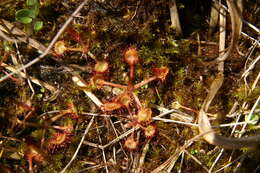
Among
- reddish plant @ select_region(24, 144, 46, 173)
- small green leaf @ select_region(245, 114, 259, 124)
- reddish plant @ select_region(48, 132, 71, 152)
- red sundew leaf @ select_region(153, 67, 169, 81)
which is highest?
red sundew leaf @ select_region(153, 67, 169, 81)

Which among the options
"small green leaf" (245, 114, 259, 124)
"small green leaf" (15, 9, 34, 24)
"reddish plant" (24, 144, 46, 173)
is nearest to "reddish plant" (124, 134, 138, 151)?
"reddish plant" (24, 144, 46, 173)

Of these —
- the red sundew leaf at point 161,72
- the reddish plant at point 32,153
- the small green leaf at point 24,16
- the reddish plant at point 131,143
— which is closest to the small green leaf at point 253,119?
the red sundew leaf at point 161,72

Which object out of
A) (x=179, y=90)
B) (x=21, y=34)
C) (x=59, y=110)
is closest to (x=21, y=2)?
(x=21, y=34)

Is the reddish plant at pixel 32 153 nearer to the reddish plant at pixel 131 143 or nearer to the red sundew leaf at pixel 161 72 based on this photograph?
the reddish plant at pixel 131 143

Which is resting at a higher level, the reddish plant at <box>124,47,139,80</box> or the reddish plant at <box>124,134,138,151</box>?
the reddish plant at <box>124,47,139,80</box>

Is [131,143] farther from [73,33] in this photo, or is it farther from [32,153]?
[73,33]

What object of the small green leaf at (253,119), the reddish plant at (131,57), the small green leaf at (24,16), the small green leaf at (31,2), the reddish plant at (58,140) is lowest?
the reddish plant at (58,140)

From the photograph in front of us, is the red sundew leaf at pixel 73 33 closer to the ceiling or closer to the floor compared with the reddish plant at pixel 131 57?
closer to the ceiling

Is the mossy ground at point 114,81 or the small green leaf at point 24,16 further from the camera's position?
the mossy ground at point 114,81

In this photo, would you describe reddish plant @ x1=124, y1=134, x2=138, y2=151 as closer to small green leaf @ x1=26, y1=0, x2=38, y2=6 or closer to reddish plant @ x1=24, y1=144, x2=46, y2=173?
reddish plant @ x1=24, y1=144, x2=46, y2=173

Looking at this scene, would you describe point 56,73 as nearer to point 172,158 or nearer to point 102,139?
point 102,139
